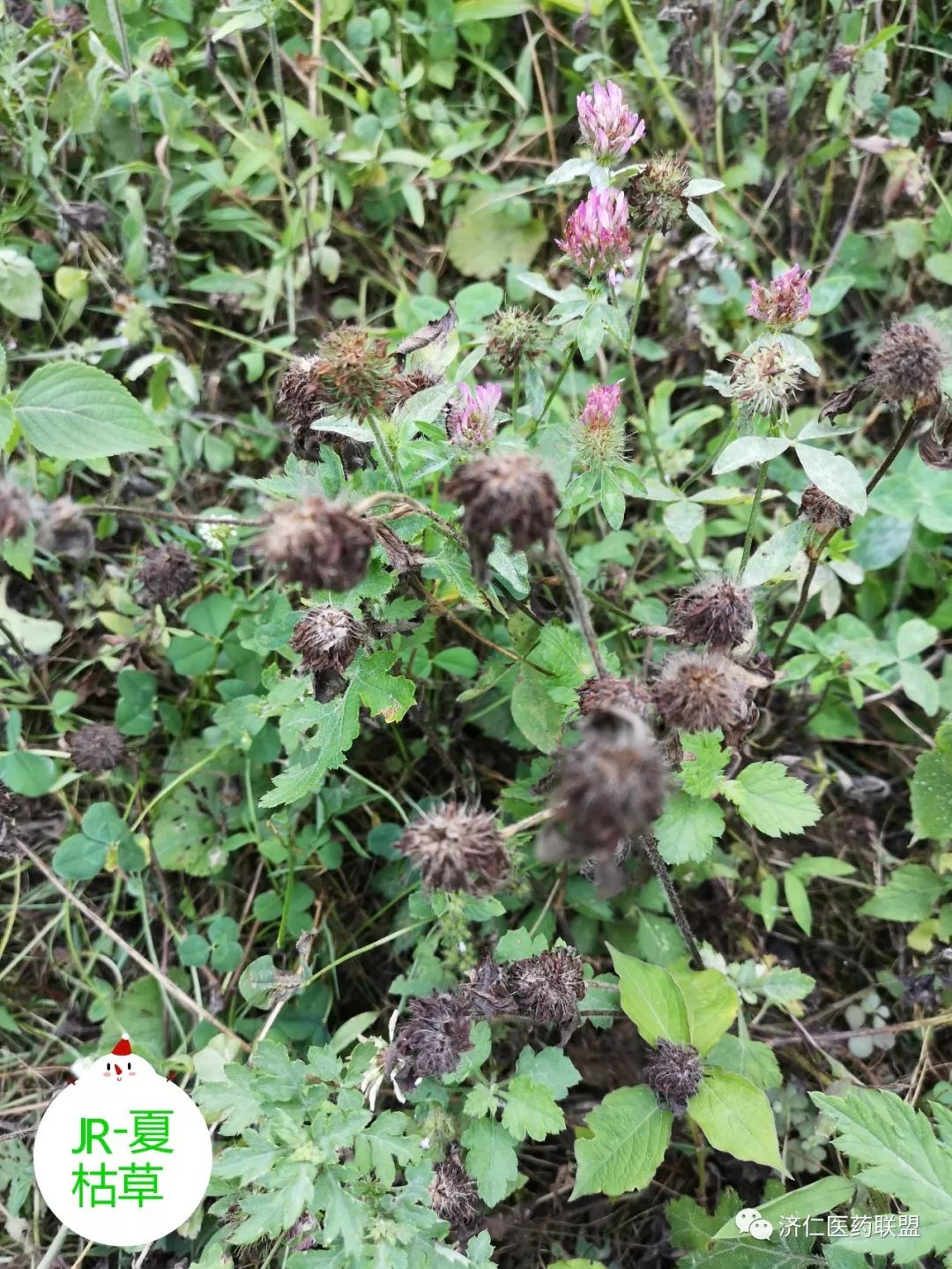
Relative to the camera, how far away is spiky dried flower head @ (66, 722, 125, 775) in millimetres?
2637

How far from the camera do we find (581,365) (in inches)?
123

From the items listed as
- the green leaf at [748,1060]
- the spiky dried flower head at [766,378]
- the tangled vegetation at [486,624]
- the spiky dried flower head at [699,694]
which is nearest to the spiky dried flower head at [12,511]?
the tangled vegetation at [486,624]

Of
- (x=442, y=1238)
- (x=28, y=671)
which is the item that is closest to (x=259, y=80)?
(x=28, y=671)

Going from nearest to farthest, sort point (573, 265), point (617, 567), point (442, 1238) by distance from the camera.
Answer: point (442, 1238)
point (573, 265)
point (617, 567)

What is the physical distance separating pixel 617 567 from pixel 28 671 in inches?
68.2

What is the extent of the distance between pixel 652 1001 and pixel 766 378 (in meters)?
1.33

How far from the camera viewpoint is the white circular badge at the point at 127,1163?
6.65ft

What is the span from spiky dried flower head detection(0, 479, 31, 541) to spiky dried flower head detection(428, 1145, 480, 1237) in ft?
4.83

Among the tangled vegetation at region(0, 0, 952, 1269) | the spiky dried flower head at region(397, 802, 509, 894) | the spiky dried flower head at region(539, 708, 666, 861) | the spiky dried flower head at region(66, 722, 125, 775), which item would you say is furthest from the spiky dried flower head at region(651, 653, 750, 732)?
the spiky dried flower head at region(66, 722, 125, 775)

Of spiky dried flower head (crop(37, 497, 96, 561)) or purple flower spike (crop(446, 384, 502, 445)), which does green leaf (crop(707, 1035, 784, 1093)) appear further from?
spiky dried flower head (crop(37, 497, 96, 561))

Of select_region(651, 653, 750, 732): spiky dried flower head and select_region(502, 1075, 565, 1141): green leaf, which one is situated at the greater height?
select_region(651, 653, 750, 732): spiky dried flower head

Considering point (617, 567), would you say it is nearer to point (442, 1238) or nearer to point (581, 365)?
point (581, 365)

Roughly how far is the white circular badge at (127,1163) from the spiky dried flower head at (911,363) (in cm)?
204

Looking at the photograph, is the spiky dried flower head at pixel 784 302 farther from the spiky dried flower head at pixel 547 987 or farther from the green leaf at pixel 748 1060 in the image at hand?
the green leaf at pixel 748 1060
